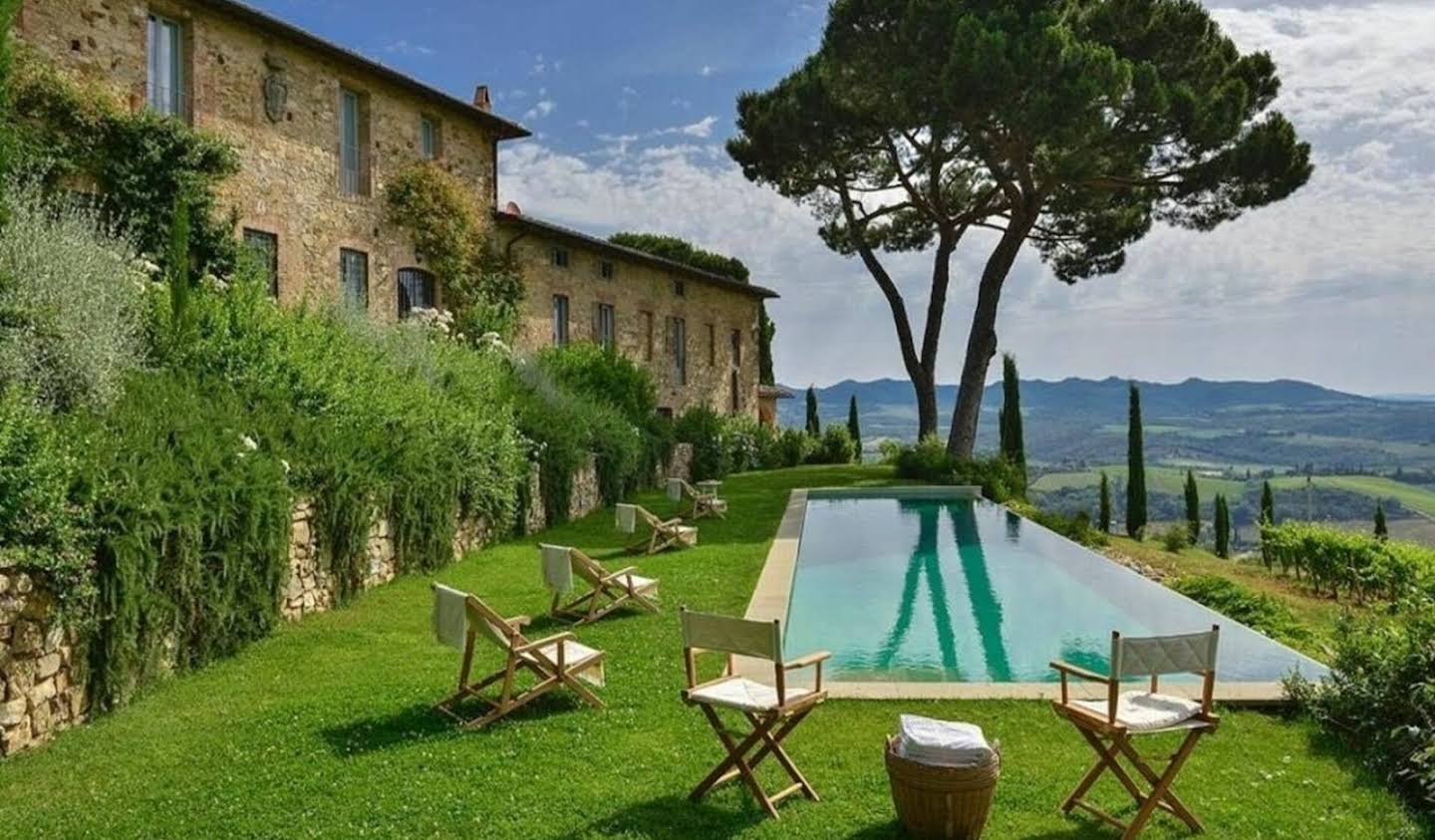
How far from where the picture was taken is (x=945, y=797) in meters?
3.88

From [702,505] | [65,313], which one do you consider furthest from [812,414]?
[65,313]

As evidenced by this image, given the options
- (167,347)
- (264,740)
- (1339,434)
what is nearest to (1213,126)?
(167,347)

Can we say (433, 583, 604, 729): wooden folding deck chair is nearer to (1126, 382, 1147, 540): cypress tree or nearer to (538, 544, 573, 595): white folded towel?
(538, 544, 573, 595): white folded towel

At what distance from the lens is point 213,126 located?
14156mm

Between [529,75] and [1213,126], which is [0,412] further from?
[1213,126]

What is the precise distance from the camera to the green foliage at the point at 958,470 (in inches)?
765

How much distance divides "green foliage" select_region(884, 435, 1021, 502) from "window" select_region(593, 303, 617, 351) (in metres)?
7.78

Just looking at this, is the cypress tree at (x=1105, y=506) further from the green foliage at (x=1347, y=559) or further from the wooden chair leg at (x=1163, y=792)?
the wooden chair leg at (x=1163, y=792)

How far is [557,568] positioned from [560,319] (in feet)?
48.5

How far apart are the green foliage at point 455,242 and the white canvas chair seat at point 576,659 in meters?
12.2

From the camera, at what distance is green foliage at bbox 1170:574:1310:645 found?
8.66 meters

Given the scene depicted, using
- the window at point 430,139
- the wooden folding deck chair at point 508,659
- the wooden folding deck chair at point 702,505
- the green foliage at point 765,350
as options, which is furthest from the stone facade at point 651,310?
the wooden folding deck chair at point 508,659

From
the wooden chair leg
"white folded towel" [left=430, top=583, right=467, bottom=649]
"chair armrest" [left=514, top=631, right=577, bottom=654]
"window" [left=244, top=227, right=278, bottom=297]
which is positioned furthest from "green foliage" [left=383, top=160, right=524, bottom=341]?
the wooden chair leg

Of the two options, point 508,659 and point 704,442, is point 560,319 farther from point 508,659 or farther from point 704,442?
point 508,659
